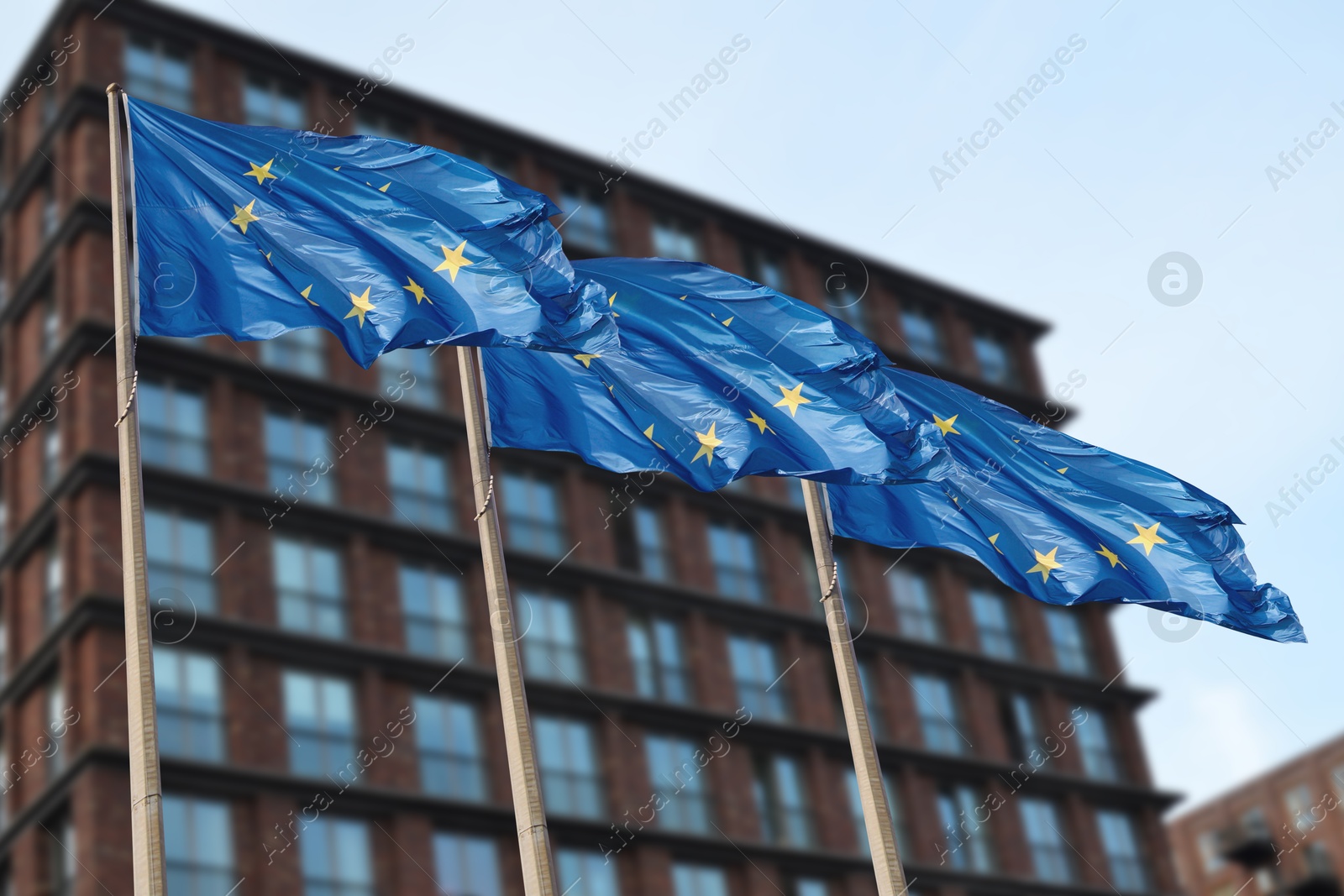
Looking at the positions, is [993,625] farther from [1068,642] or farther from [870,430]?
[870,430]

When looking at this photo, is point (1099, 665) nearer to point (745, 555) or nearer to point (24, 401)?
point (745, 555)

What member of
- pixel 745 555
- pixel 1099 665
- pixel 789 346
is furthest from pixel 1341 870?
pixel 789 346

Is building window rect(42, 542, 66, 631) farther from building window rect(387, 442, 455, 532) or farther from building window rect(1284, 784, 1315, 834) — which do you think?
building window rect(1284, 784, 1315, 834)

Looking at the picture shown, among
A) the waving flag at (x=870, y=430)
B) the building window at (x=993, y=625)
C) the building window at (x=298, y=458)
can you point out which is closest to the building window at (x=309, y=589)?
the building window at (x=298, y=458)

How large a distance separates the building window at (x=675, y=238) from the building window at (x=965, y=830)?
1729 cm

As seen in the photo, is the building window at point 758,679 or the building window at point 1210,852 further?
the building window at point 1210,852

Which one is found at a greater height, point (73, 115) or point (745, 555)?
point (73, 115)

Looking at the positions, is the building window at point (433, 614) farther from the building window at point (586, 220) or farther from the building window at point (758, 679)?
the building window at point (586, 220)

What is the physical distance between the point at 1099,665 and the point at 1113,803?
187 inches

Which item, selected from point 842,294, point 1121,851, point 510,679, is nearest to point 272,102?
point 842,294

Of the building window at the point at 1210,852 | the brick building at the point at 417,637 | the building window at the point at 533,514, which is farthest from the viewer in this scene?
the building window at the point at 1210,852

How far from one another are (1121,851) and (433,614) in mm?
22779

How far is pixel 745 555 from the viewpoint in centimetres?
5259

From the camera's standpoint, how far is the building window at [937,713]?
2089 inches
